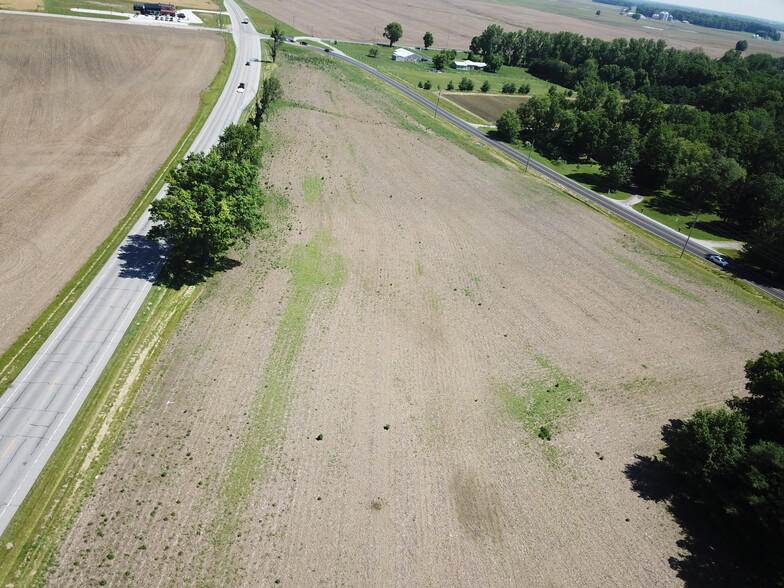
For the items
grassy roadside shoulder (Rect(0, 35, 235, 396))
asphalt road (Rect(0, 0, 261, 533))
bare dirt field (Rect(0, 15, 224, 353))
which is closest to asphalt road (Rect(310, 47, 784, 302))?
bare dirt field (Rect(0, 15, 224, 353))

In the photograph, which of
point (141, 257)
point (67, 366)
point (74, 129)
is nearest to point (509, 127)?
point (74, 129)

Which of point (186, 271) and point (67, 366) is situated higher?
point (186, 271)

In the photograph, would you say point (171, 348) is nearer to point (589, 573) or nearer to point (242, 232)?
point (242, 232)

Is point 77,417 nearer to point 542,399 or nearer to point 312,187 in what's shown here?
point 542,399

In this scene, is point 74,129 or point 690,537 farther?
point 74,129

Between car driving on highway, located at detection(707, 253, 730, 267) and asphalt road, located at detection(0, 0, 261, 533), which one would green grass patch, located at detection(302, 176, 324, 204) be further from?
car driving on highway, located at detection(707, 253, 730, 267)

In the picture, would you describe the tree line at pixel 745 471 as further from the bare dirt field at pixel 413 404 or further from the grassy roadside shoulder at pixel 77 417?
the grassy roadside shoulder at pixel 77 417
